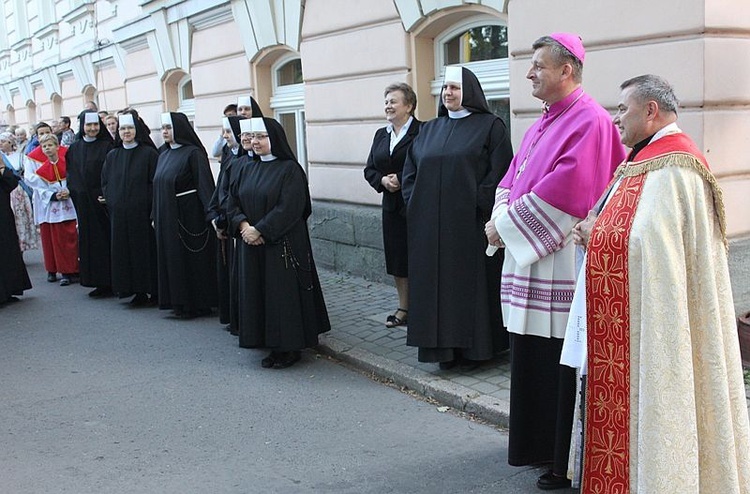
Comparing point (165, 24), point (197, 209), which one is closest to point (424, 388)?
point (197, 209)

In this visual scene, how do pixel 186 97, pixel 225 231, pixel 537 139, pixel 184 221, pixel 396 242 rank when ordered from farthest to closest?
1. pixel 186 97
2. pixel 184 221
3. pixel 225 231
4. pixel 396 242
5. pixel 537 139

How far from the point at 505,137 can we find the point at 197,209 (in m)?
3.69

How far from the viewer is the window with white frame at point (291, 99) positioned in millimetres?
10805

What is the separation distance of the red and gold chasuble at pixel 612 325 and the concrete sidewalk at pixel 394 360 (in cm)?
154

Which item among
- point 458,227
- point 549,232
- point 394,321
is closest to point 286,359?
point 394,321

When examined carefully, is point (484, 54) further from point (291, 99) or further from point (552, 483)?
Answer: point (552, 483)

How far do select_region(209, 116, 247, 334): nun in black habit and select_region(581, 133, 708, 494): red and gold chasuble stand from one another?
3.87 m

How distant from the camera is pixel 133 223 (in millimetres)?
Result: 8672

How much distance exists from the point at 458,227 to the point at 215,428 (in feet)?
6.55

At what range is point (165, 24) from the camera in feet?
44.1

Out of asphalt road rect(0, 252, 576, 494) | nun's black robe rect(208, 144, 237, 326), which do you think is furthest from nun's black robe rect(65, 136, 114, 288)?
asphalt road rect(0, 252, 576, 494)

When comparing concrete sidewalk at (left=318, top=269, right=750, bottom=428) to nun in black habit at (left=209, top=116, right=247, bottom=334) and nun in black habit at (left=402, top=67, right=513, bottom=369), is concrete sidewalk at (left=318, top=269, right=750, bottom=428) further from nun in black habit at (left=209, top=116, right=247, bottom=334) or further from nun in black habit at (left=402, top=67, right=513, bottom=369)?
nun in black habit at (left=209, top=116, right=247, bottom=334)

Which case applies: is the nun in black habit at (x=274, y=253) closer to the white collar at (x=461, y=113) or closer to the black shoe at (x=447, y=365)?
the black shoe at (x=447, y=365)

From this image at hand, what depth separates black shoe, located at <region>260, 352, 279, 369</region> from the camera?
6.32m
